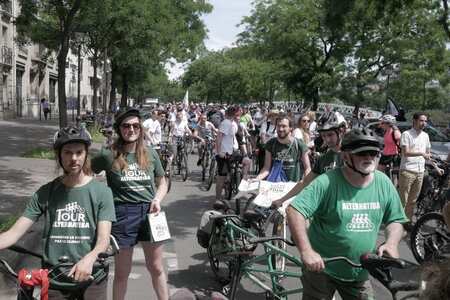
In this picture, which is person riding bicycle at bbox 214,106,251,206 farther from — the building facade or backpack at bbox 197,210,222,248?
the building facade

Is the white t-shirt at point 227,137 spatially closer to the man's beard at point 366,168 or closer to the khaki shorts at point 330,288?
the khaki shorts at point 330,288

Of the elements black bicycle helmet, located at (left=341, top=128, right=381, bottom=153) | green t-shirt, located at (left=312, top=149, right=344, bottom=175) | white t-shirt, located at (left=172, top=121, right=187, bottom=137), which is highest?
black bicycle helmet, located at (left=341, top=128, right=381, bottom=153)

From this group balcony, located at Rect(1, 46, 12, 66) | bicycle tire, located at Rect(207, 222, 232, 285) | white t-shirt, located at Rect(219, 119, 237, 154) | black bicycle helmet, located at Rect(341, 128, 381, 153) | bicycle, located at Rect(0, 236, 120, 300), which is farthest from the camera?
balcony, located at Rect(1, 46, 12, 66)

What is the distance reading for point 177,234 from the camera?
6980 millimetres

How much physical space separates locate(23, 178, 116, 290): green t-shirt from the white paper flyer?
0.78 metres

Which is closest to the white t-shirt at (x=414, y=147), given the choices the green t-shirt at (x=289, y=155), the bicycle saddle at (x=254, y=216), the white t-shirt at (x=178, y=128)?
the green t-shirt at (x=289, y=155)

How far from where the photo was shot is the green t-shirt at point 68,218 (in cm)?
287

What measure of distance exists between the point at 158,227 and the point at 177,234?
3279 mm

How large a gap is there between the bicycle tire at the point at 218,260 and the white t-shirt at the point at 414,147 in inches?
148

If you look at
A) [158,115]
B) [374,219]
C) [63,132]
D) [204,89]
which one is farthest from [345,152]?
[204,89]

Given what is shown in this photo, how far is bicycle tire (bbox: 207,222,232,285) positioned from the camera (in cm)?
482

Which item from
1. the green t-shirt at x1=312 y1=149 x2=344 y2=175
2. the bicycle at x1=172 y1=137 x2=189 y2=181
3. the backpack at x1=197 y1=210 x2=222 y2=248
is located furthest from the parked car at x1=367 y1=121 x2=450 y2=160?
the backpack at x1=197 y1=210 x2=222 y2=248

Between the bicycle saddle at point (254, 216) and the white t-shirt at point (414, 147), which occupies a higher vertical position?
the white t-shirt at point (414, 147)

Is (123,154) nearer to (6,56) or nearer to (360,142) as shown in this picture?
(360,142)
